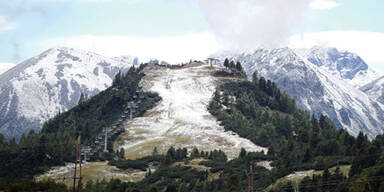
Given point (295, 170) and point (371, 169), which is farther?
point (295, 170)

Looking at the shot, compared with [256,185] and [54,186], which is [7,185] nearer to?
[54,186]

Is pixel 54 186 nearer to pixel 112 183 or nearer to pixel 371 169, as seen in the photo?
pixel 112 183

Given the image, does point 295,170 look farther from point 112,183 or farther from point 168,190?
point 112,183

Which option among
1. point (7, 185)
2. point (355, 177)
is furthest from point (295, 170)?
point (7, 185)

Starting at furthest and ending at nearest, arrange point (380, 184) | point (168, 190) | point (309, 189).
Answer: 1. point (168, 190)
2. point (309, 189)
3. point (380, 184)

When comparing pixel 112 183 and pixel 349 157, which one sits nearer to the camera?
pixel 112 183

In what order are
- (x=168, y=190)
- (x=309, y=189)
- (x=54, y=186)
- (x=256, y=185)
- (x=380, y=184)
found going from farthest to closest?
1. (x=256, y=185)
2. (x=168, y=190)
3. (x=309, y=189)
4. (x=54, y=186)
5. (x=380, y=184)

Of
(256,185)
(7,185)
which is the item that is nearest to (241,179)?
(256,185)

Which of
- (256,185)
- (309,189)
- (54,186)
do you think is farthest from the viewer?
(256,185)
